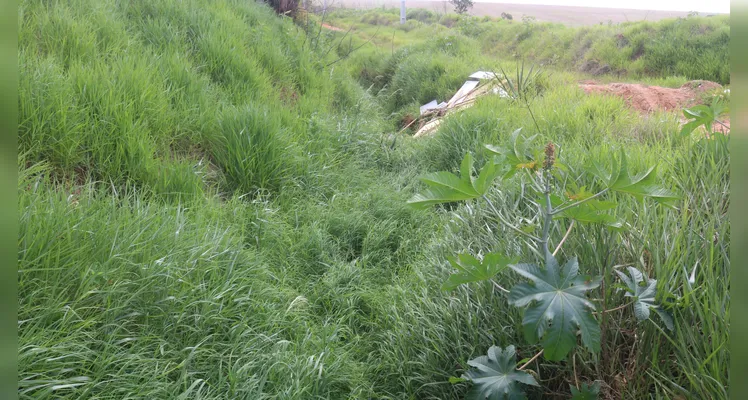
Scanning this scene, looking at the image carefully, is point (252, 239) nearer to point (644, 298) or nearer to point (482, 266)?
point (482, 266)

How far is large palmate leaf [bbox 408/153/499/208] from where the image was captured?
4.69ft

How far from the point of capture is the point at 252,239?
Result: 277 cm

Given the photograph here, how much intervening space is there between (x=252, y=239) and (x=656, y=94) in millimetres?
5036

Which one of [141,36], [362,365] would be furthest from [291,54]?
[362,365]

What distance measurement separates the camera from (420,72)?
8.02m

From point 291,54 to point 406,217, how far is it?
3.26 m

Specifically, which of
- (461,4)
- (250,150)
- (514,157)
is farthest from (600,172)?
(461,4)

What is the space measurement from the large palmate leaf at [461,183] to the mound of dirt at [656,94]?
13.8ft

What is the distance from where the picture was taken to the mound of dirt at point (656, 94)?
5227mm

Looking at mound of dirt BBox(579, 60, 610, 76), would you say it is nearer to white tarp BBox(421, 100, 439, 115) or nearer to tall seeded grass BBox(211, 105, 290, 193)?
white tarp BBox(421, 100, 439, 115)

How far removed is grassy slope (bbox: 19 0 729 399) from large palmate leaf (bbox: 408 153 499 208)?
1.87 ft

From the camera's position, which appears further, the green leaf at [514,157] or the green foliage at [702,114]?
the green foliage at [702,114]

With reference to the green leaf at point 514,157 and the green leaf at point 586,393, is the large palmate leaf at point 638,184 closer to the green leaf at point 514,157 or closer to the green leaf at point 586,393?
the green leaf at point 514,157

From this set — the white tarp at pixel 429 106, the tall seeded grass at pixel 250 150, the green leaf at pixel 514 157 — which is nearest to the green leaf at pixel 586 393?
the green leaf at pixel 514 157
